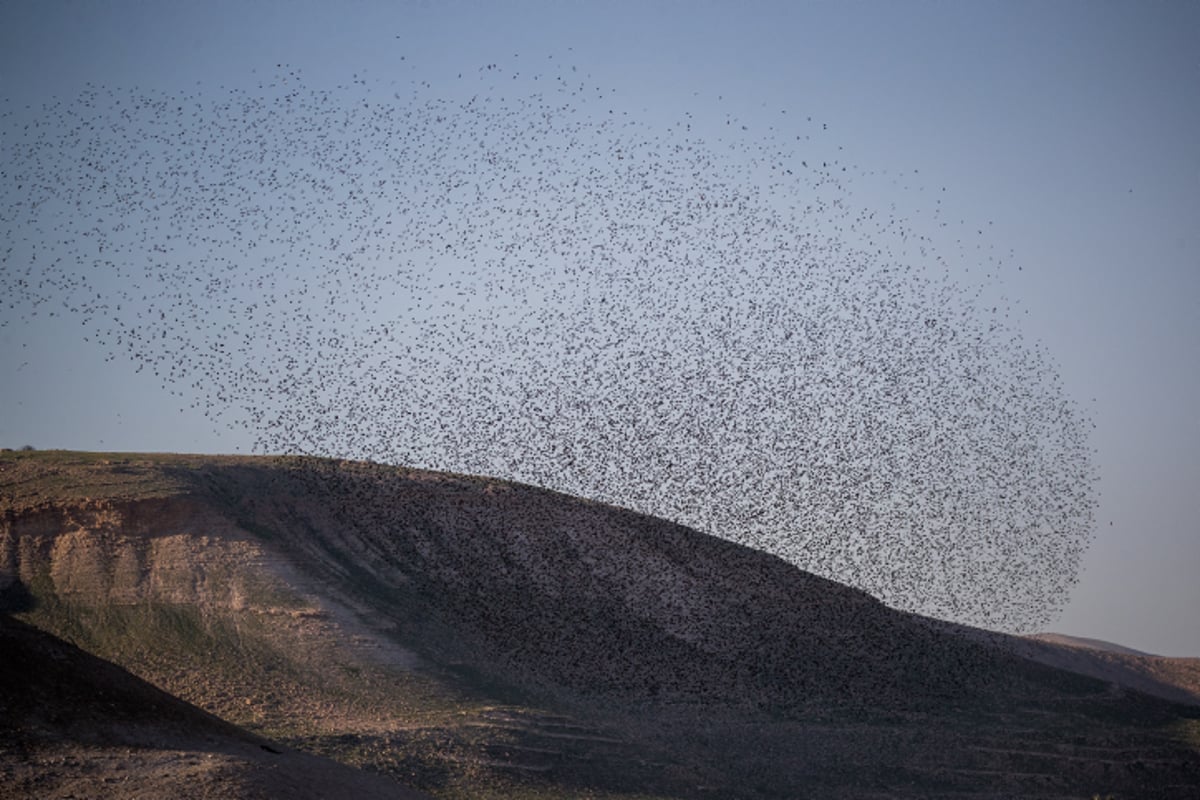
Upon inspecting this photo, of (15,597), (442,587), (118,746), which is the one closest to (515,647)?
(442,587)

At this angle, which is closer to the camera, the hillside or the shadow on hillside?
the hillside

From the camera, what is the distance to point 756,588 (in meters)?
57.3

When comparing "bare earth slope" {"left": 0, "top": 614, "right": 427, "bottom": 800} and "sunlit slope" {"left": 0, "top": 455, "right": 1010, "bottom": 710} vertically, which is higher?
"sunlit slope" {"left": 0, "top": 455, "right": 1010, "bottom": 710}

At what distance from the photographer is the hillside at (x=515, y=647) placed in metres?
35.6

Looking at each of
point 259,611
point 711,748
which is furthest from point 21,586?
point 711,748

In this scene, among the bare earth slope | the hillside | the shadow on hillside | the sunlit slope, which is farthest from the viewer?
the sunlit slope

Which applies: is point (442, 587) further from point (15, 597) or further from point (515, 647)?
point (15, 597)

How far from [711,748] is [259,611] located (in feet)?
53.5

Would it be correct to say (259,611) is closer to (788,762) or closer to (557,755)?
(557,755)

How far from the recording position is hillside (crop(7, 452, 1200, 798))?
3562 centimetres

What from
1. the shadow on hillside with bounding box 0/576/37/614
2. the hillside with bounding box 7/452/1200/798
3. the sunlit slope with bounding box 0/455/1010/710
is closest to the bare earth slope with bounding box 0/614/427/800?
the hillside with bounding box 7/452/1200/798

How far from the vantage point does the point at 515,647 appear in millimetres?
45156

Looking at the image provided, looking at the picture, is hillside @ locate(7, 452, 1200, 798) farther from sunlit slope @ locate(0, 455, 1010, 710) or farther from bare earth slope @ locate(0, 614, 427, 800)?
bare earth slope @ locate(0, 614, 427, 800)

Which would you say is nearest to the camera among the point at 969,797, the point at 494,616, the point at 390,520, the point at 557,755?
the point at 557,755
